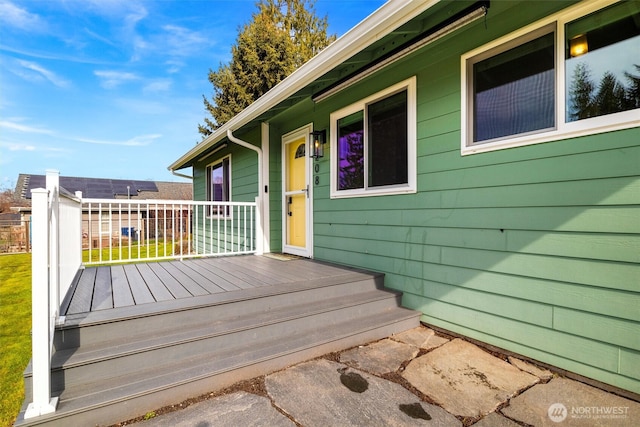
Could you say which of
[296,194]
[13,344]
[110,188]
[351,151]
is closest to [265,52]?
[296,194]

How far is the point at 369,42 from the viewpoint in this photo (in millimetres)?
2361

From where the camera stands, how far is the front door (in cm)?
453

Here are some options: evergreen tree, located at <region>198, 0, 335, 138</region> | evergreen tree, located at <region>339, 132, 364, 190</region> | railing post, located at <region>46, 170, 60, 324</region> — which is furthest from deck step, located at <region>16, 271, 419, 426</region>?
evergreen tree, located at <region>198, 0, 335, 138</region>

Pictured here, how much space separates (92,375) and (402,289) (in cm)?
254

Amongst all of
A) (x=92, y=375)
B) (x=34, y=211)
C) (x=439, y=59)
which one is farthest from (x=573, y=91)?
(x=92, y=375)

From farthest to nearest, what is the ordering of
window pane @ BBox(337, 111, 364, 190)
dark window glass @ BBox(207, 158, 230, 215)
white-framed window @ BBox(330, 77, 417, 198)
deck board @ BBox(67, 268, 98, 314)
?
dark window glass @ BBox(207, 158, 230, 215)
window pane @ BBox(337, 111, 364, 190)
white-framed window @ BBox(330, 77, 417, 198)
deck board @ BBox(67, 268, 98, 314)

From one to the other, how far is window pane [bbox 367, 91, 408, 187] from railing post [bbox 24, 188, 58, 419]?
277cm

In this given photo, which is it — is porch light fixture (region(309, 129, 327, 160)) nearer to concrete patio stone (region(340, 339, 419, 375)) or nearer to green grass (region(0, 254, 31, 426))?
concrete patio stone (region(340, 339, 419, 375))

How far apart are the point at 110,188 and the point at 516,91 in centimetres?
2510

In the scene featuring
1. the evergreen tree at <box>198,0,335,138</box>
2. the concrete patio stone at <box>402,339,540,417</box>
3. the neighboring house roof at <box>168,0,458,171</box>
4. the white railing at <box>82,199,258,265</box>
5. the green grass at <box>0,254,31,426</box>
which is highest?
the evergreen tree at <box>198,0,335,138</box>

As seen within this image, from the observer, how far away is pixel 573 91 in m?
1.95

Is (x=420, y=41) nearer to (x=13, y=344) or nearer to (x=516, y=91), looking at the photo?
(x=516, y=91)

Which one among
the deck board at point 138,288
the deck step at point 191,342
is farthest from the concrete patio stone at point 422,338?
the deck board at point 138,288

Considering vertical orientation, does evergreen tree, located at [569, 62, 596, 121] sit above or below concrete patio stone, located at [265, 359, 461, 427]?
above
